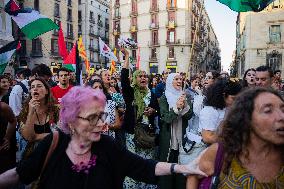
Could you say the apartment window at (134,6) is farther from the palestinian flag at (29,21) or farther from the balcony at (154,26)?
the palestinian flag at (29,21)

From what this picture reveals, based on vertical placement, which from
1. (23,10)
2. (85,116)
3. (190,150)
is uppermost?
(23,10)

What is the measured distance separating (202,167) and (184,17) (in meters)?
45.3

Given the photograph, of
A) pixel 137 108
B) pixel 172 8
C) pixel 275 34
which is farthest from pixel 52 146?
pixel 172 8

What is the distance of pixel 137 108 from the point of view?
5848 millimetres

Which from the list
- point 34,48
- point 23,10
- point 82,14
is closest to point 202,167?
point 23,10

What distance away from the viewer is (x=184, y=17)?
46.0m

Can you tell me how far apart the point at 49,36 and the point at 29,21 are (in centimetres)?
3855

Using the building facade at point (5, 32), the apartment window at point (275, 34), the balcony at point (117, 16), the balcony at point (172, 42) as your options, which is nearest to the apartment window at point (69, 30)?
the balcony at point (117, 16)

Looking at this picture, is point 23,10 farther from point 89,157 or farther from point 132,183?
point 89,157

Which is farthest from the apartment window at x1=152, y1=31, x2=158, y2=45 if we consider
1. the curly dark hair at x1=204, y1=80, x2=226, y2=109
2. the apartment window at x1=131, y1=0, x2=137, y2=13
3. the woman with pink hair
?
the woman with pink hair

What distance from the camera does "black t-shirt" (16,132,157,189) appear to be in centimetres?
236

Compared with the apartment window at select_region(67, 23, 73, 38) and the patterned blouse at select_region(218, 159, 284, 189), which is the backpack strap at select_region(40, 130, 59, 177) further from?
the apartment window at select_region(67, 23, 73, 38)

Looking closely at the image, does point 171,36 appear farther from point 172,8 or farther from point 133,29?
point 133,29

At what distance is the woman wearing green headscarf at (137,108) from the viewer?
5.55m
